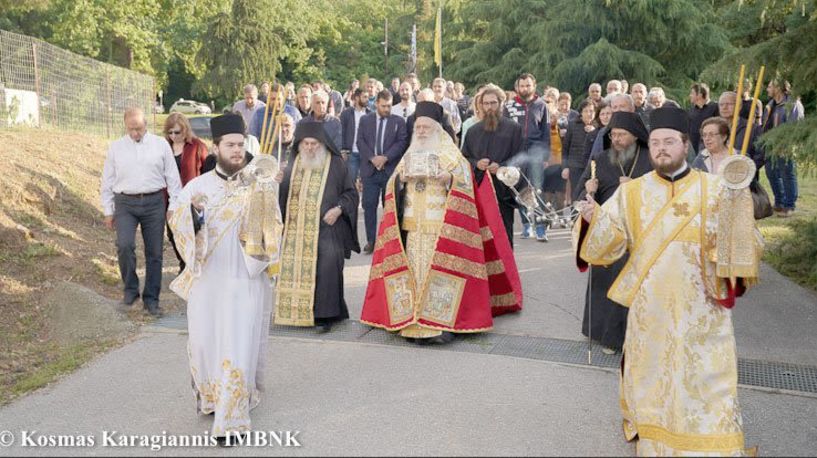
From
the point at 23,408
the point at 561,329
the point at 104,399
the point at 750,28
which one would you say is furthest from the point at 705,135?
the point at 750,28

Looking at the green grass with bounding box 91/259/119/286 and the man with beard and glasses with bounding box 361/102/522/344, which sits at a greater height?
the man with beard and glasses with bounding box 361/102/522/344

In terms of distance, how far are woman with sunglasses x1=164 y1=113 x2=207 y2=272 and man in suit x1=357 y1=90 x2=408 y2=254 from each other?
2.73 metres

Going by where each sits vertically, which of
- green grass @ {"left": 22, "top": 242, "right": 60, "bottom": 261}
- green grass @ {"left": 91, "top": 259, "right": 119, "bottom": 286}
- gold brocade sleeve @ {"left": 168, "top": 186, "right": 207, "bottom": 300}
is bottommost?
green grass @ {"left": 91, "top": 259, "right": 119, "bottom": 286}

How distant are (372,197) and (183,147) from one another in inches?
119

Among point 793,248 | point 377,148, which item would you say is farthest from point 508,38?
point 793,248

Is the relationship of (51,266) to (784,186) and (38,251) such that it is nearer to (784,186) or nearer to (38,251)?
(38,251)

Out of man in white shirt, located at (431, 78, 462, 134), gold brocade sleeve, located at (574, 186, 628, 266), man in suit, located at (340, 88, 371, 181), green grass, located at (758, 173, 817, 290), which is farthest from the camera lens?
man in white shirt, located at (431, 78, 462, 134)

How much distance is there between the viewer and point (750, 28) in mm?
18422

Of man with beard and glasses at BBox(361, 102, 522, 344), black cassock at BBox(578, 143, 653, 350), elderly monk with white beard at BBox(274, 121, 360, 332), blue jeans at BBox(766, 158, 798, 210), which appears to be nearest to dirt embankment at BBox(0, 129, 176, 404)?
elderly monk with white beard at BBox(274, 121, 360, 332)

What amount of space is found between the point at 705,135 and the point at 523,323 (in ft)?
7.57

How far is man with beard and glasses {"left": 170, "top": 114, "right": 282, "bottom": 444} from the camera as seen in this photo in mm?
5266

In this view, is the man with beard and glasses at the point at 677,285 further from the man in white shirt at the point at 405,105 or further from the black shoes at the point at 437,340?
the man in white shirt at the point at 405,105

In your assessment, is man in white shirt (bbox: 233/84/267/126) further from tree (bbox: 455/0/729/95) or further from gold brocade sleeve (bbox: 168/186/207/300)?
tree (bbox: 455/0/729/95)

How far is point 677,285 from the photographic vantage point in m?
4.84
